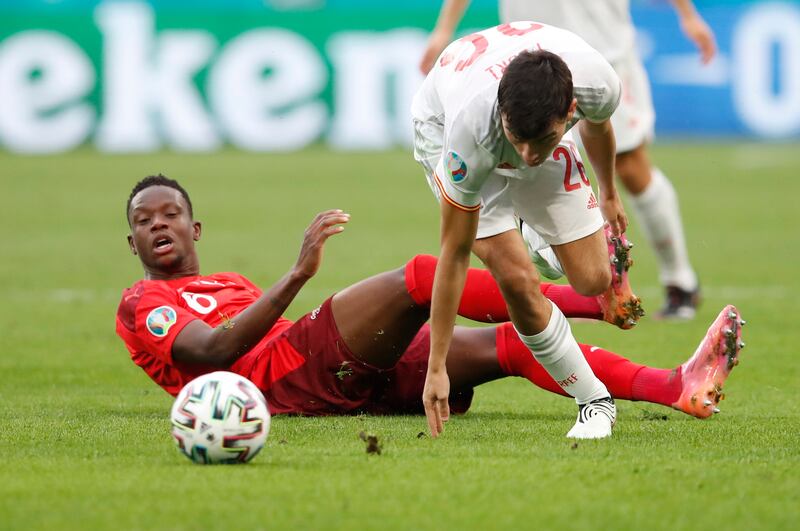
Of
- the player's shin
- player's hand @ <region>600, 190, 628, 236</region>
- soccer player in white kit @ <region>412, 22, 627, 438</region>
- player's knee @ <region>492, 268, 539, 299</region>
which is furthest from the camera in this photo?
player's hand @ <region>600, 190, 628, 236</region>

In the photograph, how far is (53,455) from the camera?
4.47 meters

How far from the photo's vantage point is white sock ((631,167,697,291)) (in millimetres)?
8539

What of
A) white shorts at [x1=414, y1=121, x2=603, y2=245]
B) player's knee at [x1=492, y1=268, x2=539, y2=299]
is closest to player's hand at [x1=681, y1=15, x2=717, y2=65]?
white shorts at [x1=414, y1=121, x2=603, y2=245]

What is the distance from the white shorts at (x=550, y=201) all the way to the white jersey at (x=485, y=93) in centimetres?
25

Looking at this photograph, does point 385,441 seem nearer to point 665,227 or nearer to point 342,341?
point 342,341

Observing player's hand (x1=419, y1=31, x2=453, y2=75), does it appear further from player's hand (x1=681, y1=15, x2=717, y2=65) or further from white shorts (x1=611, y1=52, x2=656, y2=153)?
player's hand (x1=681, y1=15, x2=717, y2=65)

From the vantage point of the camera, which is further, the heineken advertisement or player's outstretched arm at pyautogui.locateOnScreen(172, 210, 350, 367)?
the heineken advertisement

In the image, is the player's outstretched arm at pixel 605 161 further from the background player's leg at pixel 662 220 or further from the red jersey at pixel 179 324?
the background player's leg at pixel 662 220

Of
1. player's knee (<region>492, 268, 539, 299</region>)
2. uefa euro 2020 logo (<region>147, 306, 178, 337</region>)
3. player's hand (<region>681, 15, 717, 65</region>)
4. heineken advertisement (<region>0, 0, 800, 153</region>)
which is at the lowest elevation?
heineken advertisement (<region>0, 0, 800, 153</region>)

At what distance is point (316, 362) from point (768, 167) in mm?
15222

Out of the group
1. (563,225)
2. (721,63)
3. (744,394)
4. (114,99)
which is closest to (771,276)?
(744,394)

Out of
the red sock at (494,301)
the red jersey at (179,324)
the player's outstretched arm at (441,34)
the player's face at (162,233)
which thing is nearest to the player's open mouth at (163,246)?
the player's face at (162,233)

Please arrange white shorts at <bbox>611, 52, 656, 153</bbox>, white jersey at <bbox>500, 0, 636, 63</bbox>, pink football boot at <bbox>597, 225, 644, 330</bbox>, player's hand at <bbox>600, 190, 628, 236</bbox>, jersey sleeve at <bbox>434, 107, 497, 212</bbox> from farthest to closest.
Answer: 1. white jersey at <bbox>500, 0, 636, 63</bbox>
2. white shorts at <bbox>611, 52, 656, 153</bbox>
3. player's hand at <bbox>600, 190, 628, 236</bbox>
4. pink football boot at <bbox>597, 225, 644, 330</bbox>
5. jersey sleeve at <bbox>434, 107, 497, 212</bbox>

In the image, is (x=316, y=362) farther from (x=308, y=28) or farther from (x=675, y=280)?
(x=308, y=28)
